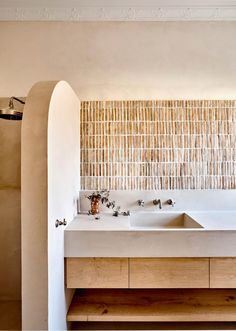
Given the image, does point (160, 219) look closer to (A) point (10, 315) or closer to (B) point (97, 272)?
(B) point (97, 272)

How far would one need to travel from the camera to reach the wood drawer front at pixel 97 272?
5.22 ft

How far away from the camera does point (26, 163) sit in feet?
4.44

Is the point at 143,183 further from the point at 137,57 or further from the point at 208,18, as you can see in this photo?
the point at 208,18

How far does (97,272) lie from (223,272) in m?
0.81

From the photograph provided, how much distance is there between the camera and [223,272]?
5.18ft

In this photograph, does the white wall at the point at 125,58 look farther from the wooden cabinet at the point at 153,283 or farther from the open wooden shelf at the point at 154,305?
the open wooden shelf at the point at 154,305

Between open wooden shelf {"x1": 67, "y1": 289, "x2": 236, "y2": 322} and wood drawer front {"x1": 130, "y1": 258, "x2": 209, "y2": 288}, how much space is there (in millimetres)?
254

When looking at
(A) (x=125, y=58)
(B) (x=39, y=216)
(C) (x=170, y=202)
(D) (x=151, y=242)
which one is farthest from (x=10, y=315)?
(A) (x=125, y=58)

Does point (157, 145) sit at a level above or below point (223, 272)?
above

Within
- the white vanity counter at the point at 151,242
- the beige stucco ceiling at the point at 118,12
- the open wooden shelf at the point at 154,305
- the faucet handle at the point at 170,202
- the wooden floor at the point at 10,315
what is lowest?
the wooden floor at the point at 10,315

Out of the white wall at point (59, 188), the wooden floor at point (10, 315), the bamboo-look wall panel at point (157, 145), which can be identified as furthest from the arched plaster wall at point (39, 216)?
the bamboo-look wall panel at point (157, 145)

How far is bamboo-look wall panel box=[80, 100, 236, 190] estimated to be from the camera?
228 centimetres

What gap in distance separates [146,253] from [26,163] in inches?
36.5

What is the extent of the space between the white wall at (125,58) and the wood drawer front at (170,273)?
4.82 ft
